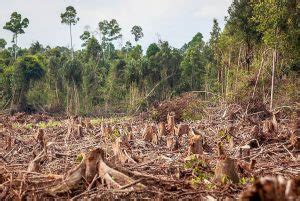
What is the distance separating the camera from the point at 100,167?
452cm

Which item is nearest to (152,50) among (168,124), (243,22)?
(243,22)

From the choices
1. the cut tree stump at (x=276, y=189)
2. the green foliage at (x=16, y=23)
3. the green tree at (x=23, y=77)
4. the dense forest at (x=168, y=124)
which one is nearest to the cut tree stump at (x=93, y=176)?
the dense forest at (x=168, y=124)

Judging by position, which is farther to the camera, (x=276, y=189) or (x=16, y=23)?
(x=16, y=23)

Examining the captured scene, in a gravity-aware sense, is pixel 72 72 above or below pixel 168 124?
above

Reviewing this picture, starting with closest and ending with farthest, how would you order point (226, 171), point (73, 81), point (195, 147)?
1. point (226, 171)
2. point (195, 147)
3. point (73, 81)

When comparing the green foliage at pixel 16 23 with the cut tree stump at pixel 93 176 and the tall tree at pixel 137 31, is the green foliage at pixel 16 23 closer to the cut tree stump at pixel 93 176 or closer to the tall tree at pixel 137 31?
the tall tree at pixel 137 31

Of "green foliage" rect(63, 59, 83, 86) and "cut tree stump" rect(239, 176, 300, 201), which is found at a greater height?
"green foliage" rect(63, 59, 83, 86)

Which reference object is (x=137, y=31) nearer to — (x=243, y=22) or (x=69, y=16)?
(x=69, y=16)

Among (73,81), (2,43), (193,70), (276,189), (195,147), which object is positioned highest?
(2,43)

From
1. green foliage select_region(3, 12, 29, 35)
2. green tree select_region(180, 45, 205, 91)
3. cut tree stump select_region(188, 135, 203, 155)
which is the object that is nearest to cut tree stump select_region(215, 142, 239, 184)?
cut tree stump select_region(188, 135, 203, 155)

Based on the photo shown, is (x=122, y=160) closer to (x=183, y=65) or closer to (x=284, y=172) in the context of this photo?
(x=284, y=172)

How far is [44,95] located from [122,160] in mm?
35853

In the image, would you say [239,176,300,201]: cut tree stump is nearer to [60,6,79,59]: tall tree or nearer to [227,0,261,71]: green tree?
[227,0,261,71]: green tree

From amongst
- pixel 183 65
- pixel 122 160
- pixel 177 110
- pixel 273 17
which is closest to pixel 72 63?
pixel 183 65
